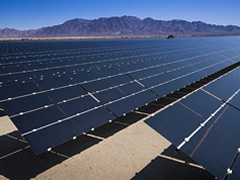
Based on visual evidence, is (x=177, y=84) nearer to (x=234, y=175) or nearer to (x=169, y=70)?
(x=169, y=70)

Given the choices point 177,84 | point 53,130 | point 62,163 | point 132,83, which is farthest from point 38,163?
point 177,84

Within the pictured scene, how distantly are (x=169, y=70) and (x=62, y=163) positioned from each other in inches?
530

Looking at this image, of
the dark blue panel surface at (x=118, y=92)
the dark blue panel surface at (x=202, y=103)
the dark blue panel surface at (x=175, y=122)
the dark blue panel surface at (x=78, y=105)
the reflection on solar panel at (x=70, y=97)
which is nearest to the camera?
the dark blue panel surface at (x=175, y=122)

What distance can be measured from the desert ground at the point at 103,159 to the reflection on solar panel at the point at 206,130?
3.13m

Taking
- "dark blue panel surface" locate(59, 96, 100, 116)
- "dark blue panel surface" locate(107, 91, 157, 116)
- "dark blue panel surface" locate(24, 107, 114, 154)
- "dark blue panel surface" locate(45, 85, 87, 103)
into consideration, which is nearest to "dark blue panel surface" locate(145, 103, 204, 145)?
"dark blue panel surface" locate(107, 91, 157, 116)

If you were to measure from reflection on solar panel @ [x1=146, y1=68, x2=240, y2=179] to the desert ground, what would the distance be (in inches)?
123

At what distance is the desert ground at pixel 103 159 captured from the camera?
27.7 feet

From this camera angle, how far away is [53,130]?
7473mm

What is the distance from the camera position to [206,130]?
647 centimetres

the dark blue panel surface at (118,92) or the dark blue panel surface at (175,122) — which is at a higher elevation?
the dark blue panel surface at (175,122)

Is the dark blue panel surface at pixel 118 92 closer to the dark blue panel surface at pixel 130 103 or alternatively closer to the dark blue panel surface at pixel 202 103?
the dark blue panel surface at pixel 130 103

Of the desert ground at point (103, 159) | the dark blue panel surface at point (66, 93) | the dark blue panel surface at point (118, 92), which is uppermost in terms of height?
the dark blue panel surface at point (66, 93)

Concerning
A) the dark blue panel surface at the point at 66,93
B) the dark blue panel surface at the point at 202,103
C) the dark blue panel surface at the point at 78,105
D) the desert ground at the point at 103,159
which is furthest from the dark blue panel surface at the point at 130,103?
the dark blue panel surface at the point at 202,103

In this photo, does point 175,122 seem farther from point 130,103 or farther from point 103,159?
point 103,159
